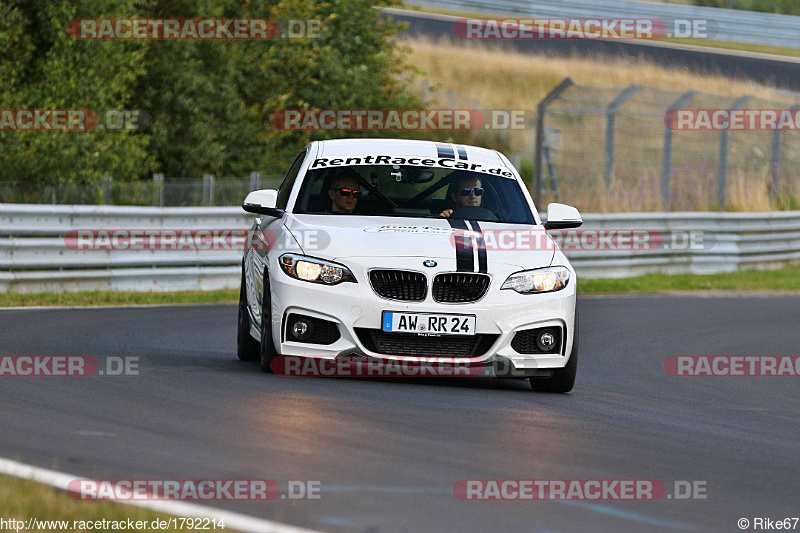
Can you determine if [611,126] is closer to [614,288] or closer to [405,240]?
[614,288]

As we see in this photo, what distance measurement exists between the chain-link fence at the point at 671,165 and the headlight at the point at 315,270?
1499 centimetres

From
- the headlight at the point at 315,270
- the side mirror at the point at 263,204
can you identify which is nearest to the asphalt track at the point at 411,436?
the headlight at the point at 315,270

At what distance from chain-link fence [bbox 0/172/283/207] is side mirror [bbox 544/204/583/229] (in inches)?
425

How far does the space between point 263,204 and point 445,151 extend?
144 cm

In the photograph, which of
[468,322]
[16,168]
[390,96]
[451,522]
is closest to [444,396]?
[468,322]

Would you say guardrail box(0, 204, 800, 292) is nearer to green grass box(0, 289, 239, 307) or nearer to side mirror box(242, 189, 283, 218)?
green grass box(0, 289, 239, 307)

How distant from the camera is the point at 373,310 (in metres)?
8.36

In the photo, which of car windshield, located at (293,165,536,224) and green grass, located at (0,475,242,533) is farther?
car windshield, located at (293,165,536,224)

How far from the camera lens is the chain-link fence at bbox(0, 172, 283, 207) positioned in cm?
1984

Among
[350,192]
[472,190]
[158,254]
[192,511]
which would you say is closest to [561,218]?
[472,190]

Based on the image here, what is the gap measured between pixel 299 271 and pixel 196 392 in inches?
41.9

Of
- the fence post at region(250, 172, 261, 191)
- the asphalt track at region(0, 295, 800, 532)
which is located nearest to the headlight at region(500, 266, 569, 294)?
the asphalt track at region(0, 295, 800, 532)

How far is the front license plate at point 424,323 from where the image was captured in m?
8.38

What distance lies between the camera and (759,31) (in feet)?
145
